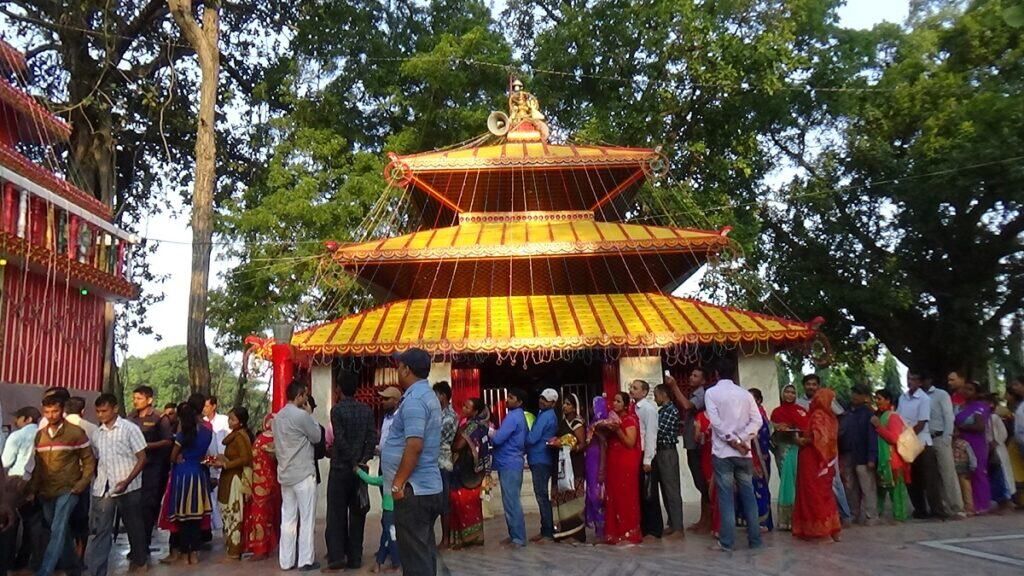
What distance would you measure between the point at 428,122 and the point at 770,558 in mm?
15459

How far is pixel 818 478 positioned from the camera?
7434mm

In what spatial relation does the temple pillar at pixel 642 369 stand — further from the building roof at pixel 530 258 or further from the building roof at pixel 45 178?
the building roof at pixel 45 178

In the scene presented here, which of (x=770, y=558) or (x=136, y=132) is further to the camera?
(x=136, y=132)

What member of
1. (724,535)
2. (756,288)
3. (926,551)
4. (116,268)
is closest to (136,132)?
(116,268)

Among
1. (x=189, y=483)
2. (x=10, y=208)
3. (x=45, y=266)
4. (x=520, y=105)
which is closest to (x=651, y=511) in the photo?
(x=189, y=483)

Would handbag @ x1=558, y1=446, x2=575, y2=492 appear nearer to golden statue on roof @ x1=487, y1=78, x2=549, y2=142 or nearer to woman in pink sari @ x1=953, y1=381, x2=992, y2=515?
woman in pink sari @ x1=953, y1=381, x2=992, y2=515

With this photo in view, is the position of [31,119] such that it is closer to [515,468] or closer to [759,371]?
[515,468]

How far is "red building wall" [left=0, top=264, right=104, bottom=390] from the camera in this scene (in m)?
12.1

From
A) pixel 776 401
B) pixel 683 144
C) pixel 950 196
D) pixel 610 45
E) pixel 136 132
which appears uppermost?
pixel 610 45

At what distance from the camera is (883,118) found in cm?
2086

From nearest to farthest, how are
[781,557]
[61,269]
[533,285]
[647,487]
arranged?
[781,557] < [647,487] < [61,269] < [533,285]

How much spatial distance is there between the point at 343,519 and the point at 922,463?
658cm

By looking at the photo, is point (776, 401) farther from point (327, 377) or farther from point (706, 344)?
point (327, 377)

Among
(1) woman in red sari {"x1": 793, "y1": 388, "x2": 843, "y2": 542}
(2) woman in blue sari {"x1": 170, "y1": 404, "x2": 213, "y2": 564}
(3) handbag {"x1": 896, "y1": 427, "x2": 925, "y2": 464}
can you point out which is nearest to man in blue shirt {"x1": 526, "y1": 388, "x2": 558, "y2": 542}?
(1) woman in red sari {"x1": 793, "y1": 388, "x2": 843, "y2": 542}
